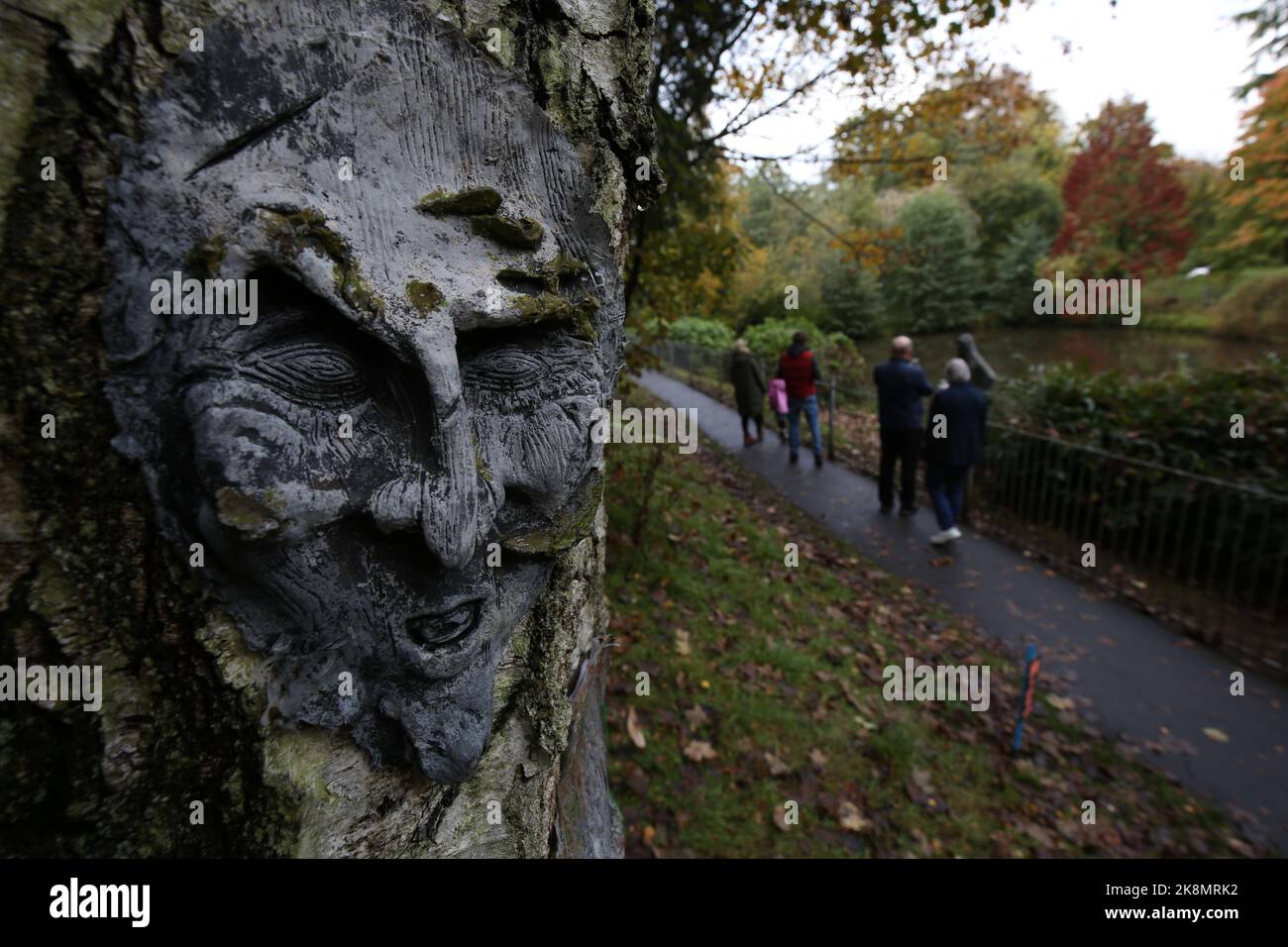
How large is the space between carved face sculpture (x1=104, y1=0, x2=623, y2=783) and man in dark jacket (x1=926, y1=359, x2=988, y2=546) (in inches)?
250

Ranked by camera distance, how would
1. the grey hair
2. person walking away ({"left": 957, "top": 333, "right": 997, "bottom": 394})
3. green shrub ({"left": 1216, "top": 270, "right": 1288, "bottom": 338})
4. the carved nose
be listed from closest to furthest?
1. the carved nose
2. the grey hair
3. person walking away ({"left": 957, "top": 333, "right": 997, "bottom": 394})
4. green shrub ({"left": 1216, "top": 270, "right": 1288, "bottom": 338})

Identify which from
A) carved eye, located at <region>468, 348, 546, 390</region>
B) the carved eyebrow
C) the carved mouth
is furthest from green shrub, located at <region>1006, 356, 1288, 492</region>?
the carved eyebrow

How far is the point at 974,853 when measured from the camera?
354cm

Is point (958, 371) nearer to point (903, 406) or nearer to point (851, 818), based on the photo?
point (903, 406)

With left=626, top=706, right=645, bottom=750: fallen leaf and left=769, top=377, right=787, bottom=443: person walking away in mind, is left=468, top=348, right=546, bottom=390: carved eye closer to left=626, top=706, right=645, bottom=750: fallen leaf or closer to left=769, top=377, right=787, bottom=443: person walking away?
left=626, top=706, right=645, bottom=750: fallen leaf

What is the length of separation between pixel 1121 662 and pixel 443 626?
595 centimetres

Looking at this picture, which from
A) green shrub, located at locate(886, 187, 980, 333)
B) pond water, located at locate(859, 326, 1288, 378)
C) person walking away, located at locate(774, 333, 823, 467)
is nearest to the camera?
person walking away, located at locate(774, 333, 823, 467)

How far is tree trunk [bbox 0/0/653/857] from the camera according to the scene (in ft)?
3.25

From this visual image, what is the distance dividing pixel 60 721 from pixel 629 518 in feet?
17.4

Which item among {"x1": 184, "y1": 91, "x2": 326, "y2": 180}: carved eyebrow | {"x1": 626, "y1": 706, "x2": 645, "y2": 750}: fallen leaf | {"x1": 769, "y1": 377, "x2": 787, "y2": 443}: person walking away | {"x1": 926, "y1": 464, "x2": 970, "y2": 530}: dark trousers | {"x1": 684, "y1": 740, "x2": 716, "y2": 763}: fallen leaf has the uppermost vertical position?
{"x1": 769, "y1": 377, "x2": 787, "y2": 443}: person walking away

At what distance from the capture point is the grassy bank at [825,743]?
3.59 meters

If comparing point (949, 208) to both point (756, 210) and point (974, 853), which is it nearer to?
point (756, 210)

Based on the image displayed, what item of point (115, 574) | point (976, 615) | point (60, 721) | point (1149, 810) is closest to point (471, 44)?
point (115, 574)

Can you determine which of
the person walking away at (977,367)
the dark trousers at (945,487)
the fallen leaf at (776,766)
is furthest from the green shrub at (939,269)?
the fallen leaf at (776,766)
